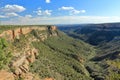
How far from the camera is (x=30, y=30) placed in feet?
457

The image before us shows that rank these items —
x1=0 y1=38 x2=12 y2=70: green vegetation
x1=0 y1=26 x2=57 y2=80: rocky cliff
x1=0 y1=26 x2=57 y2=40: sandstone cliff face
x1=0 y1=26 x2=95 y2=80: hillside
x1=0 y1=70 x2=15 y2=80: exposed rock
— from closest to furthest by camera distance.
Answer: x1=0 y1=70 x2=15 y2=80: exposed rock, x1=0 y1=38 x2=12 y2=70: green vegetation, x1=0 y1=26 x2=57 y2=80: rocky cliff, x1=0 y1=26 x2=95 y2=80: hillside, x1=0 y1=26 x2=57 y2=40: sandstone cliff face

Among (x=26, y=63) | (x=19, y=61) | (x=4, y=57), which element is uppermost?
(x=4, y=57)

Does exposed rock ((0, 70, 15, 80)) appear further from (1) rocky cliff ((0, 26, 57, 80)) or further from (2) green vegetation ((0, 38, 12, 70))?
(2) green vegetation ((0, 38, 12, 70))

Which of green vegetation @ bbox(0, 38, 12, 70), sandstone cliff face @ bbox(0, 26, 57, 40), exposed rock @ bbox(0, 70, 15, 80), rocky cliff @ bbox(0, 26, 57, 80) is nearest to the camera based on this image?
exposed rock @ bbox(0, 70, 15, 80)

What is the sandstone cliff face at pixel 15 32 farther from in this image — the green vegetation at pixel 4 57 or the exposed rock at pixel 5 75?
the exposed rock at pixel 5 75

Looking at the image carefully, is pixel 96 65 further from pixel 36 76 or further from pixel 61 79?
pixel 36 76

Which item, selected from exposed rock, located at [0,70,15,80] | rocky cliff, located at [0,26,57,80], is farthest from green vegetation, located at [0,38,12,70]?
rocky cliff, located at [0,26,57,80]

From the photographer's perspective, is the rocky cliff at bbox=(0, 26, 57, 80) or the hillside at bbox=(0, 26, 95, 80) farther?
the hillside at bbox=(0, 26, 95, 80)

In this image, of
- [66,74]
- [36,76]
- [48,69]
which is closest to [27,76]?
[36,76]

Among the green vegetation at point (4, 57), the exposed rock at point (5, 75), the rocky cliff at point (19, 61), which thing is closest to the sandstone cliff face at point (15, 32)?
the rocky cliff at point (19, 61)

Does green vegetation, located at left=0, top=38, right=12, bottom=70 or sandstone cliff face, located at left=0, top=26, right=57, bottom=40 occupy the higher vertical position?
sandstone cliff face, located at left=0, top=26, right=57, bottom=40

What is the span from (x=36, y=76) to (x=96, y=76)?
35053 mm

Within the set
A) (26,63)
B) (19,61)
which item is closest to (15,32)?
(26,63)

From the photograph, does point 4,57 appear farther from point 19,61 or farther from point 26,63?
point 26,63
